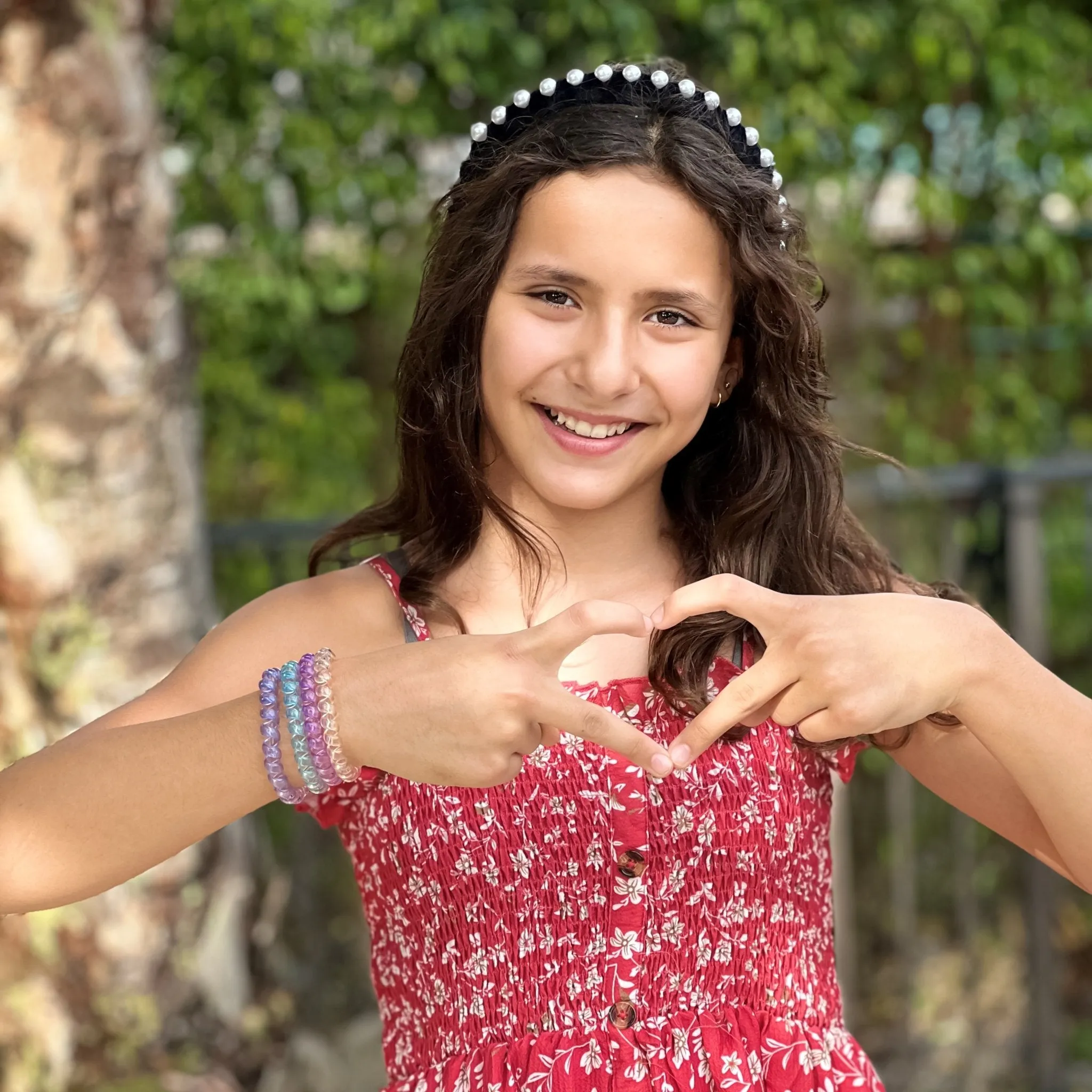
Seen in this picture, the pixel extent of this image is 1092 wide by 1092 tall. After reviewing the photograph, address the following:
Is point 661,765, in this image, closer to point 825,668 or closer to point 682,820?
point 825,668

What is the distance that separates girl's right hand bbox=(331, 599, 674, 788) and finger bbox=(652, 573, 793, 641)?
0.10 feet

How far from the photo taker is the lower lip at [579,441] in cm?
166

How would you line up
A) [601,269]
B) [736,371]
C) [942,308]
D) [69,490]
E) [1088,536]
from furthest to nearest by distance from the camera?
[942,308] < [1088,536] < [69,490] < [736,371] < [601,269]

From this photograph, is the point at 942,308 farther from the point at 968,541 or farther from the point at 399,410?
the point at 399,410

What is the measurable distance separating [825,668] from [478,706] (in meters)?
0.35

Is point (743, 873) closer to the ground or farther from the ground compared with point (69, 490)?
closer to the ground

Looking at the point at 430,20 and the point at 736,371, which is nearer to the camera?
the point at 736,371

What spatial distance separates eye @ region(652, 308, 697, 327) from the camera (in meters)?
1.64

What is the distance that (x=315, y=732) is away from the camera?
140 cm

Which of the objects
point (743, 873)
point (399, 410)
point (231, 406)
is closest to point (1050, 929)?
point (743, 873)

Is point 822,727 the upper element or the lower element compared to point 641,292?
lower

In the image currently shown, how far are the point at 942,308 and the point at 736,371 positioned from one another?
8.91 ft

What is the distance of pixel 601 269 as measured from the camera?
5.22ft

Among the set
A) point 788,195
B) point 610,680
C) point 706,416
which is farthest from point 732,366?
point 788,195
